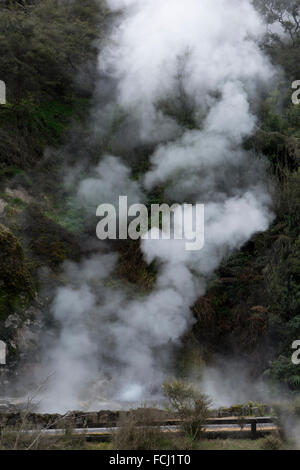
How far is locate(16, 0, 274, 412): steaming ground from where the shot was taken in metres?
8.63

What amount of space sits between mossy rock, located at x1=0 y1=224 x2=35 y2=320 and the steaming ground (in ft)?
2.15

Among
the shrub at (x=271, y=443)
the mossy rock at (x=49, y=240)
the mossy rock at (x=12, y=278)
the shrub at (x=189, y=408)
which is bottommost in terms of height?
the shrub at (x=271, y=443)

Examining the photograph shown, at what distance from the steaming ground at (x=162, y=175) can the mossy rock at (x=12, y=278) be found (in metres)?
0.65

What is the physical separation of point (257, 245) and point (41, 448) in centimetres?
706

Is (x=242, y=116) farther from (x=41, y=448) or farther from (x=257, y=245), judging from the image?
(x=41, y=448)

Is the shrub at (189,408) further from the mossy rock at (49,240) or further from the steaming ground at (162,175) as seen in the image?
the mossy rock at (49,240)

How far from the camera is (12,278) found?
891 cm

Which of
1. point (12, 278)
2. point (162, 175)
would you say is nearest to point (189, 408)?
point (12, 278)

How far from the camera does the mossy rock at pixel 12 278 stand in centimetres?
871

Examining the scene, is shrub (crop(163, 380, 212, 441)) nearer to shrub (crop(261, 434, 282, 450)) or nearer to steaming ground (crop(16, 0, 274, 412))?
shrub (crop(261, 434, 282, 450))

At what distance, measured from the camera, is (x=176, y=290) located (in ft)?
31.9

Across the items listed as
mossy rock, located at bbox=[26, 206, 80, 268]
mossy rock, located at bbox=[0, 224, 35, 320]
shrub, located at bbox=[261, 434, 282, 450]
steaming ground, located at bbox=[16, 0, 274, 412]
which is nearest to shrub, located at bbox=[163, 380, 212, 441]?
shrub, located at bbox=[261, 434, 282, 450]

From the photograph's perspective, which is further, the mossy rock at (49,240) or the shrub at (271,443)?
the mossy rock at (49,240)

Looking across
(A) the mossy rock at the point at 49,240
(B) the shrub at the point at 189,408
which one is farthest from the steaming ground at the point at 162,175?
(B) the shrub at the point at 189,408
